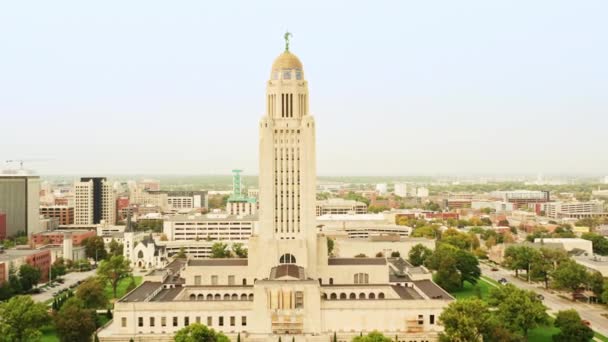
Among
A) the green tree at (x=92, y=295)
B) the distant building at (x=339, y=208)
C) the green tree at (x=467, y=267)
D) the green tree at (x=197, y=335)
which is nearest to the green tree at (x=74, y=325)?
the green tree at (x=92, y=295)

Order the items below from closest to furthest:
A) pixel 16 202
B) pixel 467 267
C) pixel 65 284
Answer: pixel 467 267, pixel 65 284, pixel 16 202

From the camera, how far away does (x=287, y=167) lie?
6794 cm

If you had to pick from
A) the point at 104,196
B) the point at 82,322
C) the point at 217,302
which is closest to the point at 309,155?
the point at 217,302

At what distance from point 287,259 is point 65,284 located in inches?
1729

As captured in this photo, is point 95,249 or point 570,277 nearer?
point 570,277

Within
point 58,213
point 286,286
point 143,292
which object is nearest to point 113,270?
point 143,292

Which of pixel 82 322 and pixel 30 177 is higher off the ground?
pixel 30 177

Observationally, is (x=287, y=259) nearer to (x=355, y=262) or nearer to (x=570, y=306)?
(x=355, y=262)

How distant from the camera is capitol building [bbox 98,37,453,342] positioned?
59250 millimetres

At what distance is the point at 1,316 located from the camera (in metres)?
55.4

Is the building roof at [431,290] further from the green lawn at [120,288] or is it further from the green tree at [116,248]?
the green tree at [116,248]

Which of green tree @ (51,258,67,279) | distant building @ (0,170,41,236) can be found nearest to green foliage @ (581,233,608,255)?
green tree @ (51,258,67,279)

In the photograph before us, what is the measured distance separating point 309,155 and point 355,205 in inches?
4934

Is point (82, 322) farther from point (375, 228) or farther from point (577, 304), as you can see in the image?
point (375, 228)
